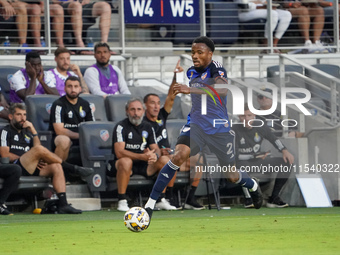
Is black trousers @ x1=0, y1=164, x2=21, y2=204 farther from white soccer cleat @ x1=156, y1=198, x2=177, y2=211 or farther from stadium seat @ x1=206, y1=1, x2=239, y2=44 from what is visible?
stadium seat @ x1=206, y1=1, x2=239, y2=44

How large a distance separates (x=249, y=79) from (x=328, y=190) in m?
2.50

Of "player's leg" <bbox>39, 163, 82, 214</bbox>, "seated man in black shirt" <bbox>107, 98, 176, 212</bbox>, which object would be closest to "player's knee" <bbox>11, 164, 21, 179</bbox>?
"player's leg" <bbox>39, 163, 82, 214</bbox>

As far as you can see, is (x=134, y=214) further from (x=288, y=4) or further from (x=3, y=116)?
(x=288, y=4)

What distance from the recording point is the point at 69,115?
40.6 feet

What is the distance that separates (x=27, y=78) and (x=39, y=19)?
2.11 meters

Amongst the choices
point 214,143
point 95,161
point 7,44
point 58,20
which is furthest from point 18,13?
point 214,143

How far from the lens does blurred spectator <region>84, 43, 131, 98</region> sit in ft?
44.5

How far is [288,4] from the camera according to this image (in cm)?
1727

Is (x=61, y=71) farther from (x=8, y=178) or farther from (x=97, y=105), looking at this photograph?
(x=8, y=178)

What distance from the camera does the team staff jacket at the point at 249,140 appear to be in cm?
1300

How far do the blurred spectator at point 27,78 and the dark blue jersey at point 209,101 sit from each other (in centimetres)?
422

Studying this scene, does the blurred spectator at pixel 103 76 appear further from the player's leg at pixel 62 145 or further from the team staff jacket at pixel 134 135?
the player's leg at pixel 62 145

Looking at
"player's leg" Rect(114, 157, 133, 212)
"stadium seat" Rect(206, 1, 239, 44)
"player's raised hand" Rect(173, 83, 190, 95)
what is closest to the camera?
"player's raised hand" Rect(173, 83, 190, 95)

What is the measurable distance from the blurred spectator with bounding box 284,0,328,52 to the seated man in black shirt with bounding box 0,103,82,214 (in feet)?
24.3
